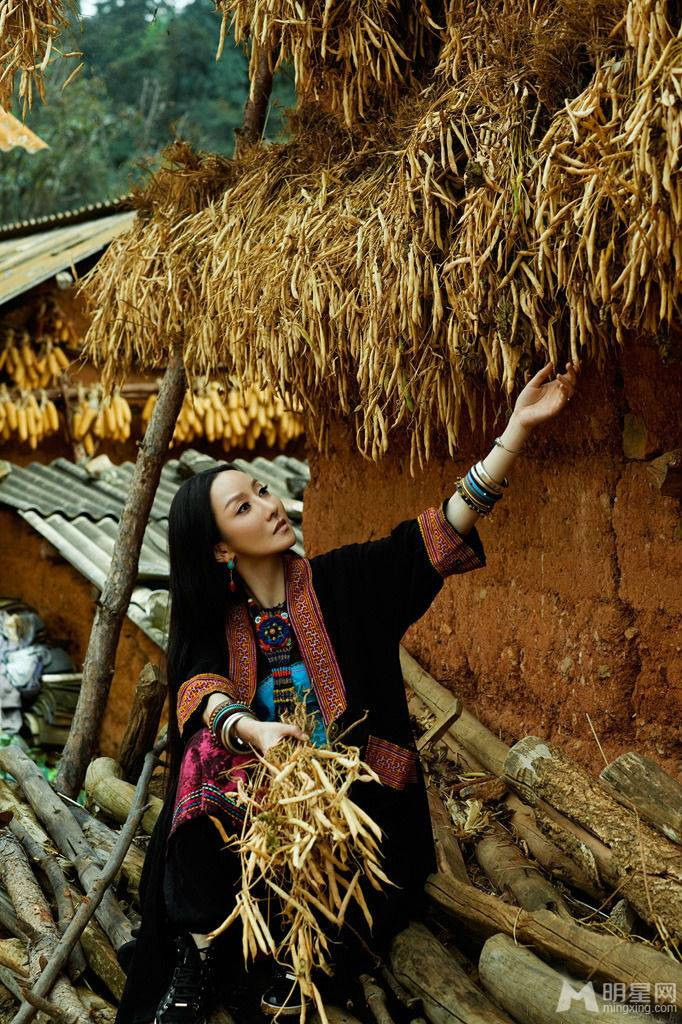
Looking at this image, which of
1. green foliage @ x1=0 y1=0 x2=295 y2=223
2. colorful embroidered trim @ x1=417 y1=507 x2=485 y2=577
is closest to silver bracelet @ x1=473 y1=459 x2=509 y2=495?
colorful embroidered trim @ x1=417 y1=507 x2=485 y2=577

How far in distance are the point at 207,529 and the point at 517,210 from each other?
1080 millimetres

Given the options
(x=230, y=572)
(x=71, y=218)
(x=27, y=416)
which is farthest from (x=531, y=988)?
(x=71, y=218)

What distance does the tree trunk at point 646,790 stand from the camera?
2357 millimetres

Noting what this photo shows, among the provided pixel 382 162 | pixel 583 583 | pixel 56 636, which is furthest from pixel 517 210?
pixel 56 636

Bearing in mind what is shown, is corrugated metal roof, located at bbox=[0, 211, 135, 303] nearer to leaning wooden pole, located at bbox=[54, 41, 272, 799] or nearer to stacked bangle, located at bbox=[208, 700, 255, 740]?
leaning wooden pole, located at bbox=[54, 41, 272, 799]

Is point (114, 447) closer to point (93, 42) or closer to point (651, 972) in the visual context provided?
point (651, 972)

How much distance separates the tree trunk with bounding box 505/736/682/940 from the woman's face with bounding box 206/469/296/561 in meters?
0.83

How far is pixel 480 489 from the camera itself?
245 cm

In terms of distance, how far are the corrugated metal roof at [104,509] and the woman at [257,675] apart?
2408 mm

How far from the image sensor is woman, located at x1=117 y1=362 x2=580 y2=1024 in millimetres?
2512

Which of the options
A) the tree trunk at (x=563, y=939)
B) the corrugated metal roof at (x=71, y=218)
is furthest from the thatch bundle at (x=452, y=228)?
the corrugated metal roof at (x=71, y=218)

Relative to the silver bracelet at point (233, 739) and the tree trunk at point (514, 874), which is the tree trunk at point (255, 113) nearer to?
the silver bracelet at point (233, 739)

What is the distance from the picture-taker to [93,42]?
19.8 metres

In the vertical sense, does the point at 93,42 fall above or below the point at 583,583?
above
